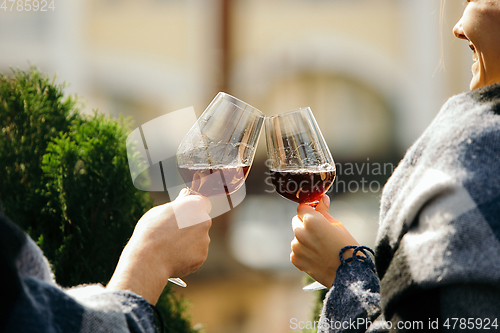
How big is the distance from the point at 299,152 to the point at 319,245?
353mm

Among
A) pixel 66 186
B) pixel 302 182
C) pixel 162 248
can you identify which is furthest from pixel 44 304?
pixel 66 186

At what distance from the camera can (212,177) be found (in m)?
1.40

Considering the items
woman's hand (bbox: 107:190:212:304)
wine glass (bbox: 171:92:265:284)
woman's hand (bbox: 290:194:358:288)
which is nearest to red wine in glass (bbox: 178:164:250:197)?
wine glass (bbox: 171:92:265:284)

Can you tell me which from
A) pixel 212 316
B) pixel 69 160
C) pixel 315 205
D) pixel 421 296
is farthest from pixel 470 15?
pixel 212 316

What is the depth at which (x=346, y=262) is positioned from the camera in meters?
1.18

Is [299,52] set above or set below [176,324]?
above

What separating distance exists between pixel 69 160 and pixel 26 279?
44.1 inches

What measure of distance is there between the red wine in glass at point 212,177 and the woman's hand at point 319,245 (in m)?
0.28

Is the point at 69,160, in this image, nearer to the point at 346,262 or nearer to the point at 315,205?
the point at 315,205

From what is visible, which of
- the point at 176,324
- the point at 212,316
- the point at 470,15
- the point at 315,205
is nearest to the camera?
the point at 470,15

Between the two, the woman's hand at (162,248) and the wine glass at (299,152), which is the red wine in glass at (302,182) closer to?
the wine glass at (299,152)

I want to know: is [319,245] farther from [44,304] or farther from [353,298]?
[44,304]

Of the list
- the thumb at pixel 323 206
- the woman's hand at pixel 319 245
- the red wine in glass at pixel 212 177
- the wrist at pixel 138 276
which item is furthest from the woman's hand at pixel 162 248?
the thumb at pixel 323 206

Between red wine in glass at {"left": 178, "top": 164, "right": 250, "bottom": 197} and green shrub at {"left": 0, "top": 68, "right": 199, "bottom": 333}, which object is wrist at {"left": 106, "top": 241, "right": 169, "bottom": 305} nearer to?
red wine in glass at {"left": 178, "top": 164, "right": 250, "bottom": 197}
